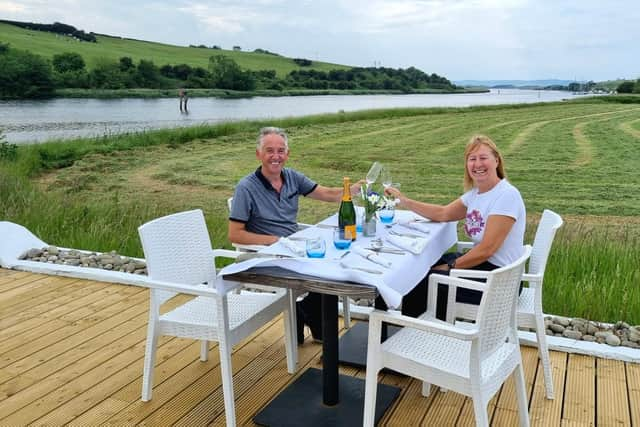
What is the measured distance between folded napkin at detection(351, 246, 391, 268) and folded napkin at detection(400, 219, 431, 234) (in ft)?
1.73

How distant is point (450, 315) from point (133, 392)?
143 centimetres

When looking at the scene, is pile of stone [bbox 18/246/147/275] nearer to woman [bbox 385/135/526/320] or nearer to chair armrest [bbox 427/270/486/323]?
woman [bbox 385/135/526/320]

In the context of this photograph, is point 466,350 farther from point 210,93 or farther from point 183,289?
point 210,93

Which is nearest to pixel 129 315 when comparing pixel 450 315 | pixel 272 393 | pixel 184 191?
pixel 272 393

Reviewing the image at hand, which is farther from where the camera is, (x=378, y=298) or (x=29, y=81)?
(x=29, y=81)

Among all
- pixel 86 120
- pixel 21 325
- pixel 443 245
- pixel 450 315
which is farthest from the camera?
pixel 86 120

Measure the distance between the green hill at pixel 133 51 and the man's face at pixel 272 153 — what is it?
35.0 metres

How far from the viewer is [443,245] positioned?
280 cm

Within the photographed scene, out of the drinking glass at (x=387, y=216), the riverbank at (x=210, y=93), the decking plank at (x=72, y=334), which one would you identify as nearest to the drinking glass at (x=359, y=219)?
the drinking glass at (x=387, y=216)

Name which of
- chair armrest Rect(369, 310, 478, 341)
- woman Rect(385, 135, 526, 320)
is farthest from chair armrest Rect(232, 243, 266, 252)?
chair armrest Rect(369, 310, 478, 341)

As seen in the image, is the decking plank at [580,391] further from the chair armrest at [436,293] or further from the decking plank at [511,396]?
the chair armrest at [436,293]

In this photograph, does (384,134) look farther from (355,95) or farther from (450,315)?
(450,315)

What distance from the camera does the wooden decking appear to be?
235 centimetres

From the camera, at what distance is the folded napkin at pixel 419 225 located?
2.73 meters
